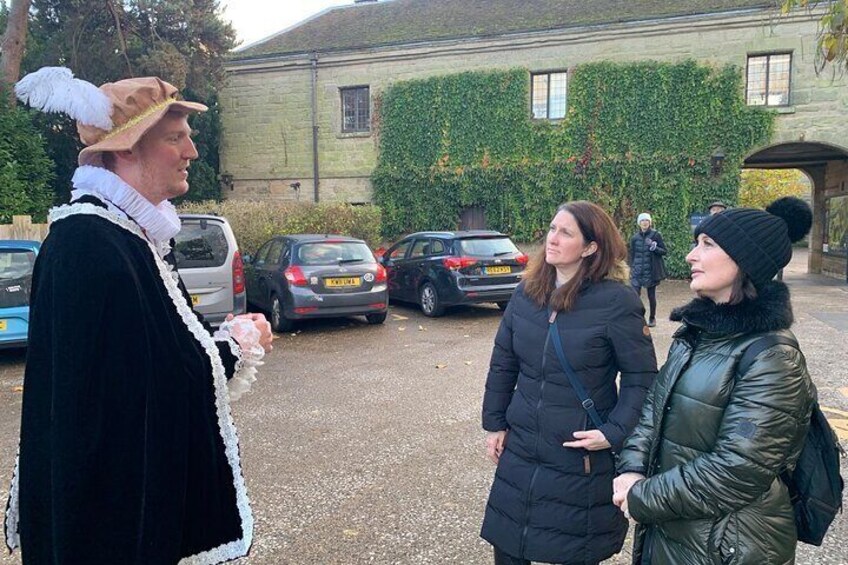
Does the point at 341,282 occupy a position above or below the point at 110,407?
below

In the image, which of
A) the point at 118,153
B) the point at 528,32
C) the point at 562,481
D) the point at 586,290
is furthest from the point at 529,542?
the point at 528,32

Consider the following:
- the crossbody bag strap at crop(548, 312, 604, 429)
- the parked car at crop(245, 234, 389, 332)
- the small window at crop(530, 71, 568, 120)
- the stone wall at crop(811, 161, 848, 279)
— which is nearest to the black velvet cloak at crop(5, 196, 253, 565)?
the crossbody bag strap at crop(548, 312, 604, 429)

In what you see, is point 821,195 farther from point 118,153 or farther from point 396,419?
point 118,153

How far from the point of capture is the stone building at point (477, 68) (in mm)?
17156

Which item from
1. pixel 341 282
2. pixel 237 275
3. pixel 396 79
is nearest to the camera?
pixel 237 275

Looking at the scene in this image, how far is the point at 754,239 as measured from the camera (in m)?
1.96

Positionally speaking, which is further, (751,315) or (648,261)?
(648,261)

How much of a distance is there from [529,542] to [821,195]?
22.7m

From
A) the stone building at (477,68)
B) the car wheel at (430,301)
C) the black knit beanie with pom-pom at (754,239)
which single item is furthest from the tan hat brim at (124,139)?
the stone building at (477,68)

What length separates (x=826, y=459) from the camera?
6.38 ft

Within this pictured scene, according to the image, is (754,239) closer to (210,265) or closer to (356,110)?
(210,265)

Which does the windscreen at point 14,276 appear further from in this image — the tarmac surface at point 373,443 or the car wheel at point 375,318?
the car wheel at point 375,318

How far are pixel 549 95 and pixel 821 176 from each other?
32.5 ft

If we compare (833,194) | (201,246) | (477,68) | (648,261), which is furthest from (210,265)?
(833,194)
